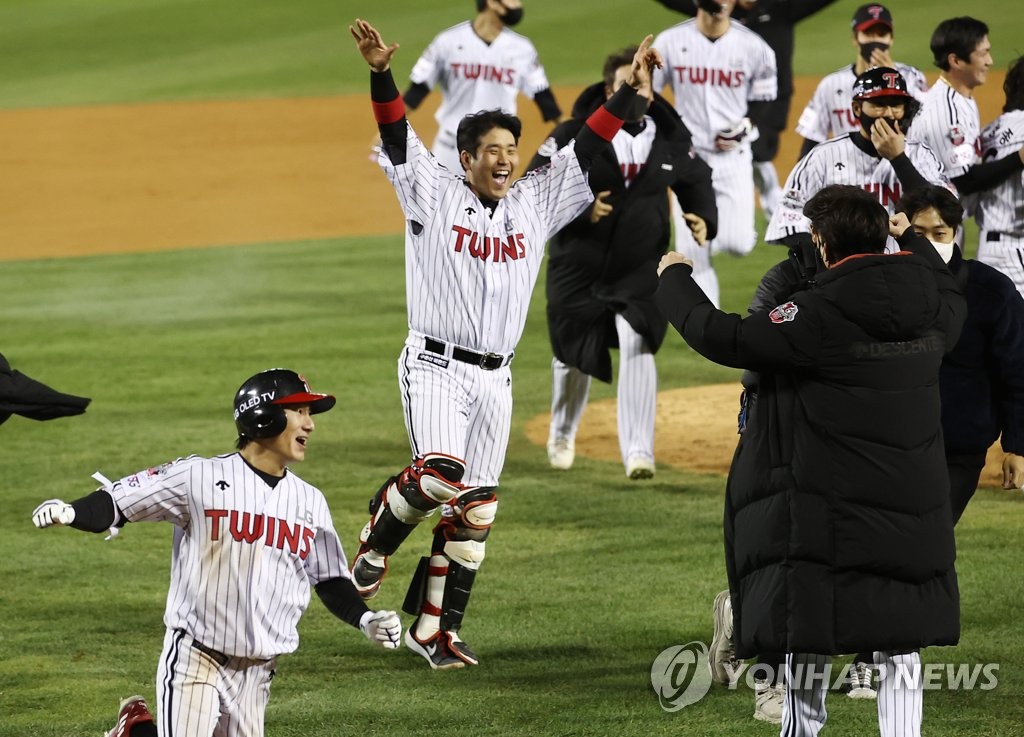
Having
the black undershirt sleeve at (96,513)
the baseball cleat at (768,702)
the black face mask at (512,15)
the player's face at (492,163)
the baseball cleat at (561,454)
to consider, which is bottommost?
the baseball cleat at (768,702)

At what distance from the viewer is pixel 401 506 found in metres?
6.51

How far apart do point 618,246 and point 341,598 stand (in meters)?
4.74

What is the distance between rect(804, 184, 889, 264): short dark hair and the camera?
4.76 m

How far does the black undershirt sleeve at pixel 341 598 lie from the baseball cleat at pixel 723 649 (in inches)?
59.3

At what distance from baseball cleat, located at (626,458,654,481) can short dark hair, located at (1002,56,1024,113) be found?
104 inches

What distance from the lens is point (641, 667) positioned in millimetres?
6473

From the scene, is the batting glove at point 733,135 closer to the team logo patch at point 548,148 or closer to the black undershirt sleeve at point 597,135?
the team logo patch at point 548,148

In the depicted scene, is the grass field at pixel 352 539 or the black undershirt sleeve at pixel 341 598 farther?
the grass field at pixel 352 539

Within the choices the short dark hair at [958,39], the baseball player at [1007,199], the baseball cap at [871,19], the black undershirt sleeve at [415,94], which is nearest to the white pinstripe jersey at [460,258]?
the baseball player at [1007,199]

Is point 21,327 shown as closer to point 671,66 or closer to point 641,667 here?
point 671,66

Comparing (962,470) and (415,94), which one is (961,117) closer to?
(962,470)

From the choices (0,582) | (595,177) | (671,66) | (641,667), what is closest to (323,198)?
(671,66)

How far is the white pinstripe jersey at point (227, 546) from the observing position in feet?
15.5

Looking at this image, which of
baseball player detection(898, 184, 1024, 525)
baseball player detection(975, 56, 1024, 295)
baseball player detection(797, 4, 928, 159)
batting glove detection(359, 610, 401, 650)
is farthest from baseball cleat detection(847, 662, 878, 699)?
baseball player detection(797, 4, 928, 159)
